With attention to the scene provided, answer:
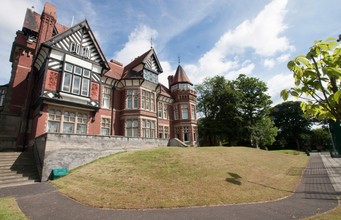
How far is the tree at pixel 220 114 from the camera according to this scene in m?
37.4

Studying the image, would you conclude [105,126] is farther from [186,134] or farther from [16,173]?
[186,134]

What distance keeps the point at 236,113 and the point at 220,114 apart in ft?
10.5

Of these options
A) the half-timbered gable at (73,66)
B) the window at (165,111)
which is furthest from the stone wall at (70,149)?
the window at (165,111)

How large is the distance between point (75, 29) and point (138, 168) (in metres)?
17.7

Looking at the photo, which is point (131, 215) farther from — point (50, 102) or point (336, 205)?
point (50, 102)

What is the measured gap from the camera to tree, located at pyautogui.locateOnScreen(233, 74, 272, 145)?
40.1 meters

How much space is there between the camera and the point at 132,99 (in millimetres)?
25516

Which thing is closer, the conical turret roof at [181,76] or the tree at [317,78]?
the tree at [317,78]

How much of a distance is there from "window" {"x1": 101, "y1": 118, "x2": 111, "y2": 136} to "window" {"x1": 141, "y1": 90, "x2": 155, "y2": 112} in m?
5.21

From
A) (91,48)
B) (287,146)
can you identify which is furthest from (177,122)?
(287,146)

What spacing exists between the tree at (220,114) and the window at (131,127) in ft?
60.9

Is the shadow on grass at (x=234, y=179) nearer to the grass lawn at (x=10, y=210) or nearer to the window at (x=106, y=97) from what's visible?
the grass lawn at (x=10, y=210)

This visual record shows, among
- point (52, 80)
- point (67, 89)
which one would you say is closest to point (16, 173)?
point (67, 89)

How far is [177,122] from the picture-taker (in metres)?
32.9
